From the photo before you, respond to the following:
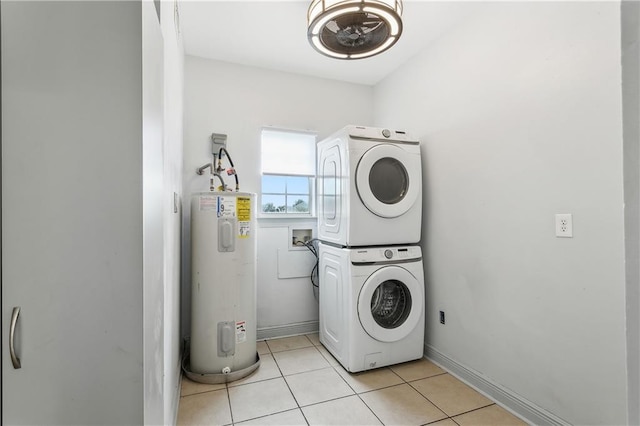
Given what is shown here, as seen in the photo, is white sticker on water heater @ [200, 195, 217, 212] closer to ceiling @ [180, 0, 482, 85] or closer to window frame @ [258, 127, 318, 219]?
window frame @ [258, 127, 318, 219]

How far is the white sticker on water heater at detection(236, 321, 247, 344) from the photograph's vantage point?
7.13ft

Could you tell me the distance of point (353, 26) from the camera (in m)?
1.68

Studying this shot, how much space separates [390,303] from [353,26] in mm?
1943

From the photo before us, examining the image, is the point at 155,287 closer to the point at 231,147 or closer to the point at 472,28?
the point at 231,147

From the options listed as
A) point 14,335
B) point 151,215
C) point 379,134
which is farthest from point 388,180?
point 14,335

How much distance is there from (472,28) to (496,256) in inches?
61.0

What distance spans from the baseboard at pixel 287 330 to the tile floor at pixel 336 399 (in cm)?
43

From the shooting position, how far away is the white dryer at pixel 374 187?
2236 millimetres

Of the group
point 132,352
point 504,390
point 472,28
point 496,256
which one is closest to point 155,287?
point 132,352

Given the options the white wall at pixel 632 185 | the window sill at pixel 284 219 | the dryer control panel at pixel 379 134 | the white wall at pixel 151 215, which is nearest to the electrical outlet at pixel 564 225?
the dryer control panel at pixel 379 134

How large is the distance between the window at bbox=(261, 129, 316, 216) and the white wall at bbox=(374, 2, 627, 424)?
1.19 metres

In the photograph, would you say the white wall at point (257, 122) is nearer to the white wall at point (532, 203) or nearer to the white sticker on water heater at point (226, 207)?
the white sticker on water heater at point (226, 207)

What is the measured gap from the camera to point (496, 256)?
6.25 ft

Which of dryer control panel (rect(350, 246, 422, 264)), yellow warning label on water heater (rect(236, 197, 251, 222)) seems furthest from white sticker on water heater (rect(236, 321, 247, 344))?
dryer control panel (rect(350, 246, 422, 264))
